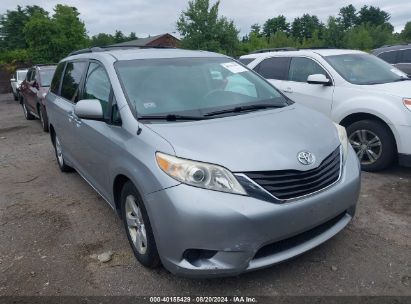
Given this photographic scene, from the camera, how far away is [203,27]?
2781 cm

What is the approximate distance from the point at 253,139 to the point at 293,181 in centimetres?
43

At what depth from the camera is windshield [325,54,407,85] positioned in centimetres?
581

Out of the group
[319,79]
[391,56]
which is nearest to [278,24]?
[391,56]

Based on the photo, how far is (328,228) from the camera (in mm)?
3051

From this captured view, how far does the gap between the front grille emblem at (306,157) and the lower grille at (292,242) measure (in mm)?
515

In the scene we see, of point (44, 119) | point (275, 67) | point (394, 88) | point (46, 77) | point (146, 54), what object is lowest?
point (44, 119)

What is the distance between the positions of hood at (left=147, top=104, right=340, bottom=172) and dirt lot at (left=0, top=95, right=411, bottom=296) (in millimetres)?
901

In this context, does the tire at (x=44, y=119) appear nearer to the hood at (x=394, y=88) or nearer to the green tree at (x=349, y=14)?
the hood at (x=394, y=88)

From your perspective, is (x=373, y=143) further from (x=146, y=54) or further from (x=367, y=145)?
(x=146, y=54)

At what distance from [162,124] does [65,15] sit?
28.7 m

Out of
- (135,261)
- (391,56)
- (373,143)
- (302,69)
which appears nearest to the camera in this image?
(135,261)

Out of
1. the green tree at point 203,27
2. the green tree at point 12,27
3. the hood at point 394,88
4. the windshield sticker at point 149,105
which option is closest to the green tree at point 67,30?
the green tree at point 203,27

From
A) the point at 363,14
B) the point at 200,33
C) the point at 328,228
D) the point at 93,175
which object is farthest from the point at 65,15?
the point at 363,14

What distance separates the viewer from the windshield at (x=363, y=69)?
581cm
